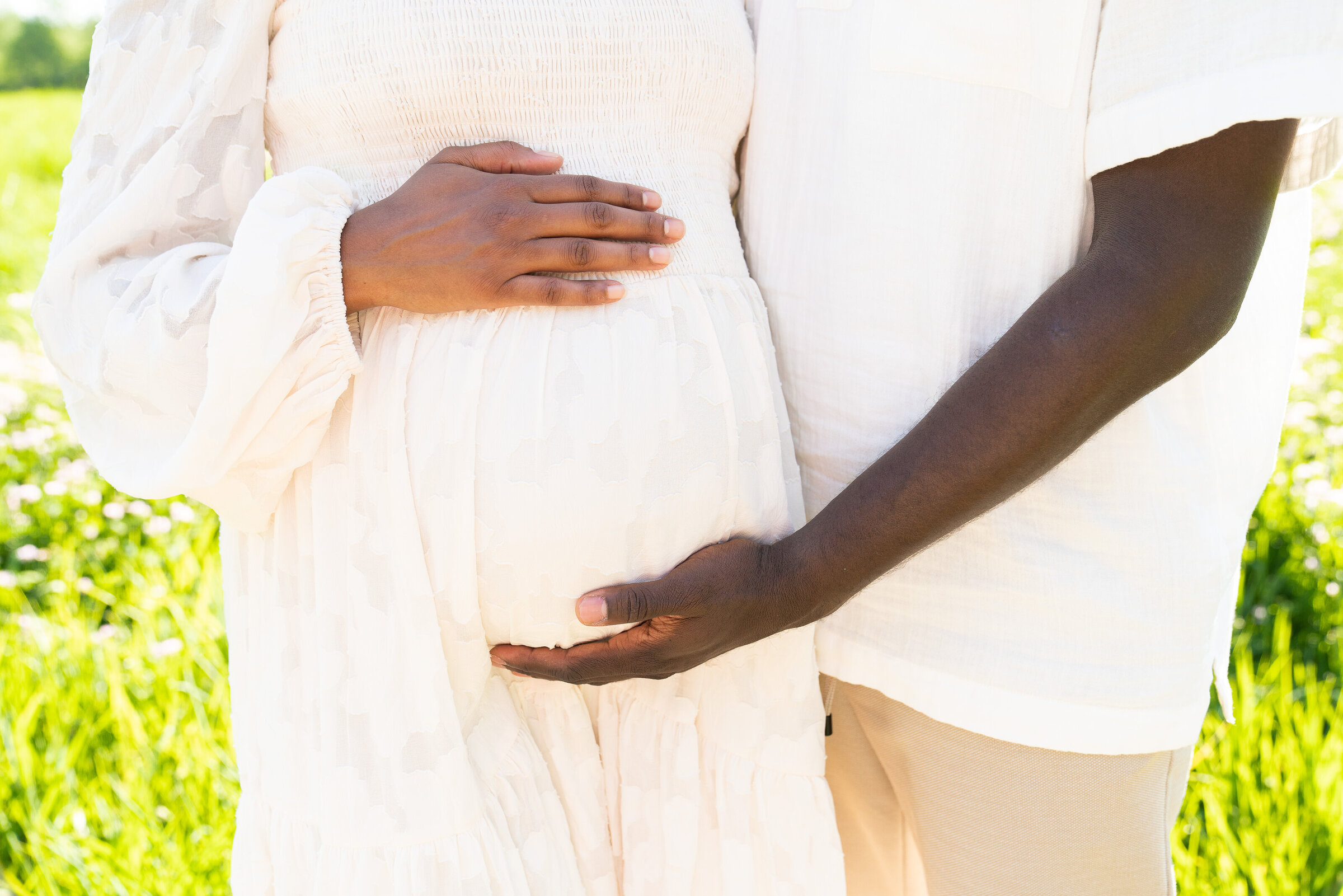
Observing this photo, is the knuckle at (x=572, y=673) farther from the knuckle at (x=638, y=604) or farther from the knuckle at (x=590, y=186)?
the knuckle at (x=590, y=186)

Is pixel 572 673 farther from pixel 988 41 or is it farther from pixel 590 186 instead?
pixel 988 41

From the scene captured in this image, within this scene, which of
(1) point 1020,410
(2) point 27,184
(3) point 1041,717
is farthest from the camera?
(2) point 27,184

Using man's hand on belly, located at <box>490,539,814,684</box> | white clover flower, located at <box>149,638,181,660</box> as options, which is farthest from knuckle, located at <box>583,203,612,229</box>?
white clover flower, located at <box>149,638,181,660</box>

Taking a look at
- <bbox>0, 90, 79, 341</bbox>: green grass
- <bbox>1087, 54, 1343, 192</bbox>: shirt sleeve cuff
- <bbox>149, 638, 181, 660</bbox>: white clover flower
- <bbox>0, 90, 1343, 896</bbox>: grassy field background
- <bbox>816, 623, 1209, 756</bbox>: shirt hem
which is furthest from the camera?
<bbox>0, 90, 79, 341</bbox>: green grass

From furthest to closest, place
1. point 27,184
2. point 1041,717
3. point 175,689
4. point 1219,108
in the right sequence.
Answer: point 27,184
point 175,689
point 1041,717
point 1219,108

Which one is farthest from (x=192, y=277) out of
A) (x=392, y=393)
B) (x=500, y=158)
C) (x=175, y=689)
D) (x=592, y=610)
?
(x=175, y=689)

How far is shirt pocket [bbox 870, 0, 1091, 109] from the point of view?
1064 millimetres

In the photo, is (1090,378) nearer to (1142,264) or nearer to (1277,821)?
(1142,264)

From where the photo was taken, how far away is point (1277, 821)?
2.12 m

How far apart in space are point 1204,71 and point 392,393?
2.96 ft

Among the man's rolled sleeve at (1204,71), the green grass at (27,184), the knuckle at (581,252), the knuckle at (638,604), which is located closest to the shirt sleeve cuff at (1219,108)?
the man's rolled sleeve at (1204,71)

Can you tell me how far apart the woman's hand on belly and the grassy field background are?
157cm

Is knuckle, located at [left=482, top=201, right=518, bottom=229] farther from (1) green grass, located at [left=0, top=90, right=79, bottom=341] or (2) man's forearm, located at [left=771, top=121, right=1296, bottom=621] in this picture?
(1) green grass, located at [left=0, top=90, right=79, bottom=341]

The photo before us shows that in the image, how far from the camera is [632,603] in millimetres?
1101
